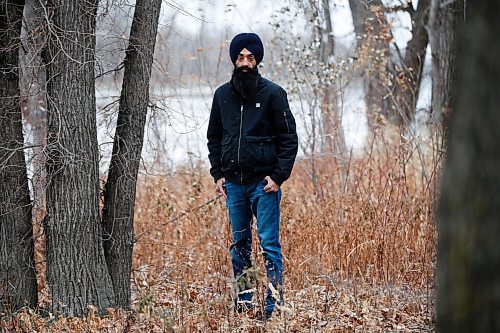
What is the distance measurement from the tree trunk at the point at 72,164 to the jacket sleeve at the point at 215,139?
0.84m

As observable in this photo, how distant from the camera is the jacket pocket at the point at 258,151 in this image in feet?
16.6

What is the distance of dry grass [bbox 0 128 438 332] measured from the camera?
16.1 feet

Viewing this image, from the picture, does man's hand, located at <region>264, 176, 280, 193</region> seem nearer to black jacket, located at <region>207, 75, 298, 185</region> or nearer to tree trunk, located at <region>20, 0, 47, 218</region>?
black jacket, located at <region>207, 75, 298, 185</region>

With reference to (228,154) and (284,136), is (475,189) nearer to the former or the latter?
(284,136)

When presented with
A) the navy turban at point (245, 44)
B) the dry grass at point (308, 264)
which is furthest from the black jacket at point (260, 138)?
the dry grass at point (308, 264)

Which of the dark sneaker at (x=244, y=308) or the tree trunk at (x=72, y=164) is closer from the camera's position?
the dark sneaker at (x=244, y=308)

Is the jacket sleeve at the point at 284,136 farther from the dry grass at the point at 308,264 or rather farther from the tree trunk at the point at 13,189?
the tree trunk at the point at 13,189

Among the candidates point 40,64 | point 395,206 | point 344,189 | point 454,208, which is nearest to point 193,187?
point 344,189

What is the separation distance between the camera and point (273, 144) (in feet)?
17.0

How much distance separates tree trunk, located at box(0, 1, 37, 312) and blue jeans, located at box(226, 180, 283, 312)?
1591mm

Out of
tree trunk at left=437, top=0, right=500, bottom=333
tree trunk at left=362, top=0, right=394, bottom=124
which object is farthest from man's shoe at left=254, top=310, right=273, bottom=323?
tree trunk at left=362, top=0, right=394, bottom=124

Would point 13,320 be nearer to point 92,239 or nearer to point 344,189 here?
point 92,239

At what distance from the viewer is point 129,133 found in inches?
220

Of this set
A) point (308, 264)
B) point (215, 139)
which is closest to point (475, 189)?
point (215, 139)
